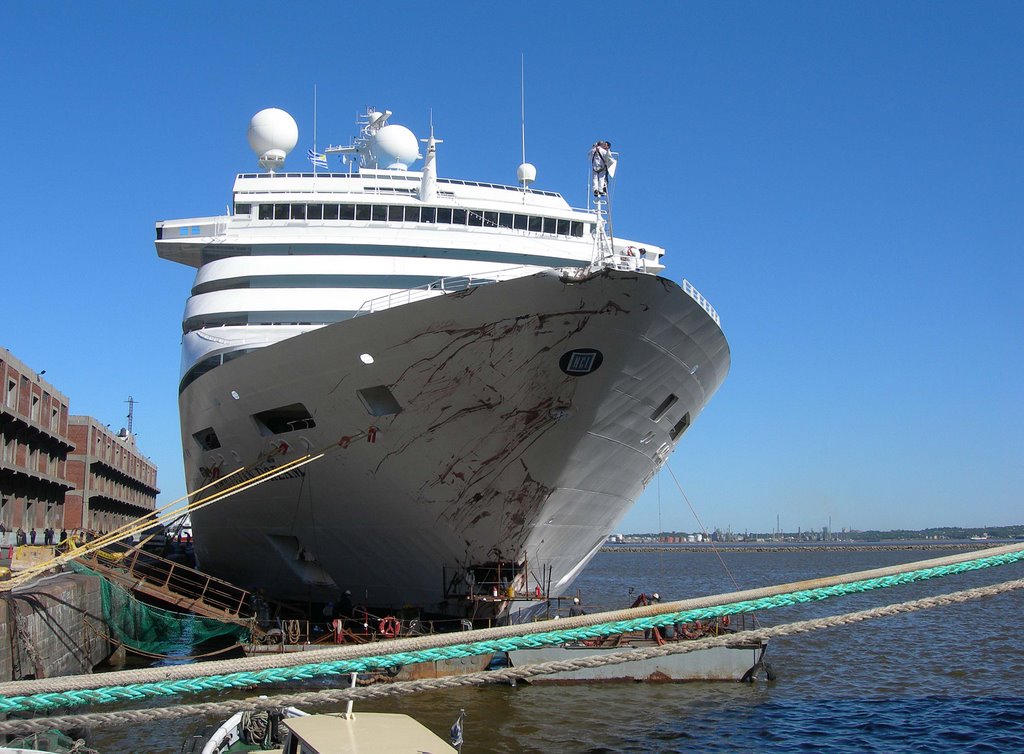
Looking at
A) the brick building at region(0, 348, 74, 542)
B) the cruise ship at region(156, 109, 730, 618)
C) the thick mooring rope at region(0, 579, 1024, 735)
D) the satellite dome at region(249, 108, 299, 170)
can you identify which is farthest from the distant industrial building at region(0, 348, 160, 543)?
the thick mooring rope at region(0, 579, 1024, 735)

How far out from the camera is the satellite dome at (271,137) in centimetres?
2470

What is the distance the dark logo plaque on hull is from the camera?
13.8 meters

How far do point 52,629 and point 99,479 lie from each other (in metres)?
38.8

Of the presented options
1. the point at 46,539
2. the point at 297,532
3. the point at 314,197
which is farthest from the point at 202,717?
the point at 46,539

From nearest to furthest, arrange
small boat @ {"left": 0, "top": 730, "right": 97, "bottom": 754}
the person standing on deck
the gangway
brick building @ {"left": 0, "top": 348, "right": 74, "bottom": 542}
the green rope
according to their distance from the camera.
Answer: the green rope → small boat @ {"left": 0, "top": 730, "right": 97, "bottom": 754} → the person standing on deck → the gangway → brick building @ {"left": 0, "top": 348, "right": 74, "bottom": 542}

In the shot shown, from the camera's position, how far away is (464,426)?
14406 millimetres

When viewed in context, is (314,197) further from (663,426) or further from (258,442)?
(663,426)

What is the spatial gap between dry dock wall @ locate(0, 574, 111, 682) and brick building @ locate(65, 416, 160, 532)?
2858 cm

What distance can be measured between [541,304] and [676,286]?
2046 millimetres

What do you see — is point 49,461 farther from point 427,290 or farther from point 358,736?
point 358,736

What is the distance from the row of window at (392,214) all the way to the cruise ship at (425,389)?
0.15ft

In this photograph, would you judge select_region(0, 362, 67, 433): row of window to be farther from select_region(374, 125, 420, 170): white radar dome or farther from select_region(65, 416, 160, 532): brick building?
select_region(374, 125, 420, 170): white radar dome

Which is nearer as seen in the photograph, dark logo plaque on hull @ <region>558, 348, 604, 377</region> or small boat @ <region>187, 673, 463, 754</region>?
small boat @ <region>187, 673, 463, 754</region>

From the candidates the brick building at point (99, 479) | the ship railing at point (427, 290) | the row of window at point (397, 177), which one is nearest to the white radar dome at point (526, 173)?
the row of window at point (397, 177)
